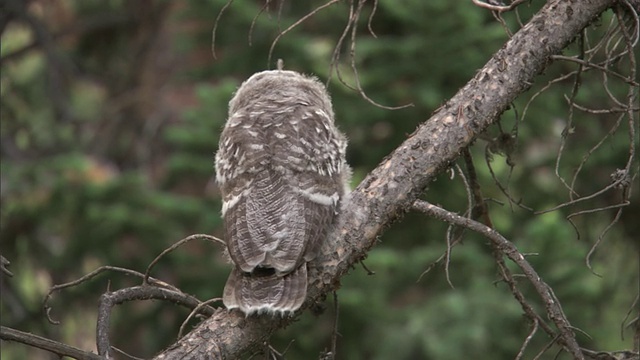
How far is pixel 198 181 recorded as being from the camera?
30.7ft

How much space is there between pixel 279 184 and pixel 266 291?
1.82 ft

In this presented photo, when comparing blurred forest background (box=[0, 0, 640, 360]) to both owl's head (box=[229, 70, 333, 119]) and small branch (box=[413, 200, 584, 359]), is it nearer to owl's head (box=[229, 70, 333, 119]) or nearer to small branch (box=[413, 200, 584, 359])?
owl's head (box=[229, 70, 333, 119])

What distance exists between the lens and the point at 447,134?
3857 mm

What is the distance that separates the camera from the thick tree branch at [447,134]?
385cm

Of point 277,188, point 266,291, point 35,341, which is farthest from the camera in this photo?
point 277,188

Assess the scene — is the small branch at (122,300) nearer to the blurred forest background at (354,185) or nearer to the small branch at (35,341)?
the small branch at (35,341)

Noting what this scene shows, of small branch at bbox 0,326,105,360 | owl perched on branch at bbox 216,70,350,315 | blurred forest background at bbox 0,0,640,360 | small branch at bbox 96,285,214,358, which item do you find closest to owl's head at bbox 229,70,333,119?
owl perched on branch at bbox 216,70,350,315

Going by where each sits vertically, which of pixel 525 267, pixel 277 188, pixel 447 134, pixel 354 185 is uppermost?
pixel 447 134

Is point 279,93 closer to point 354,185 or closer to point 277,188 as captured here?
point 277,188

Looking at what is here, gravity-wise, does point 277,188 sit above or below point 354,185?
above

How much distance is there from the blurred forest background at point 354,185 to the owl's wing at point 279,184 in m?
2.71

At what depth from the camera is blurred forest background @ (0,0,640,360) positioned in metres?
7.77

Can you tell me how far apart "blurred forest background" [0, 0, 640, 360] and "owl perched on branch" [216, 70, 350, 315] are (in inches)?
102

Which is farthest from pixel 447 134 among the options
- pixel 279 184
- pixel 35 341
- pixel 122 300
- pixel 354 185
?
pixel 354 185
